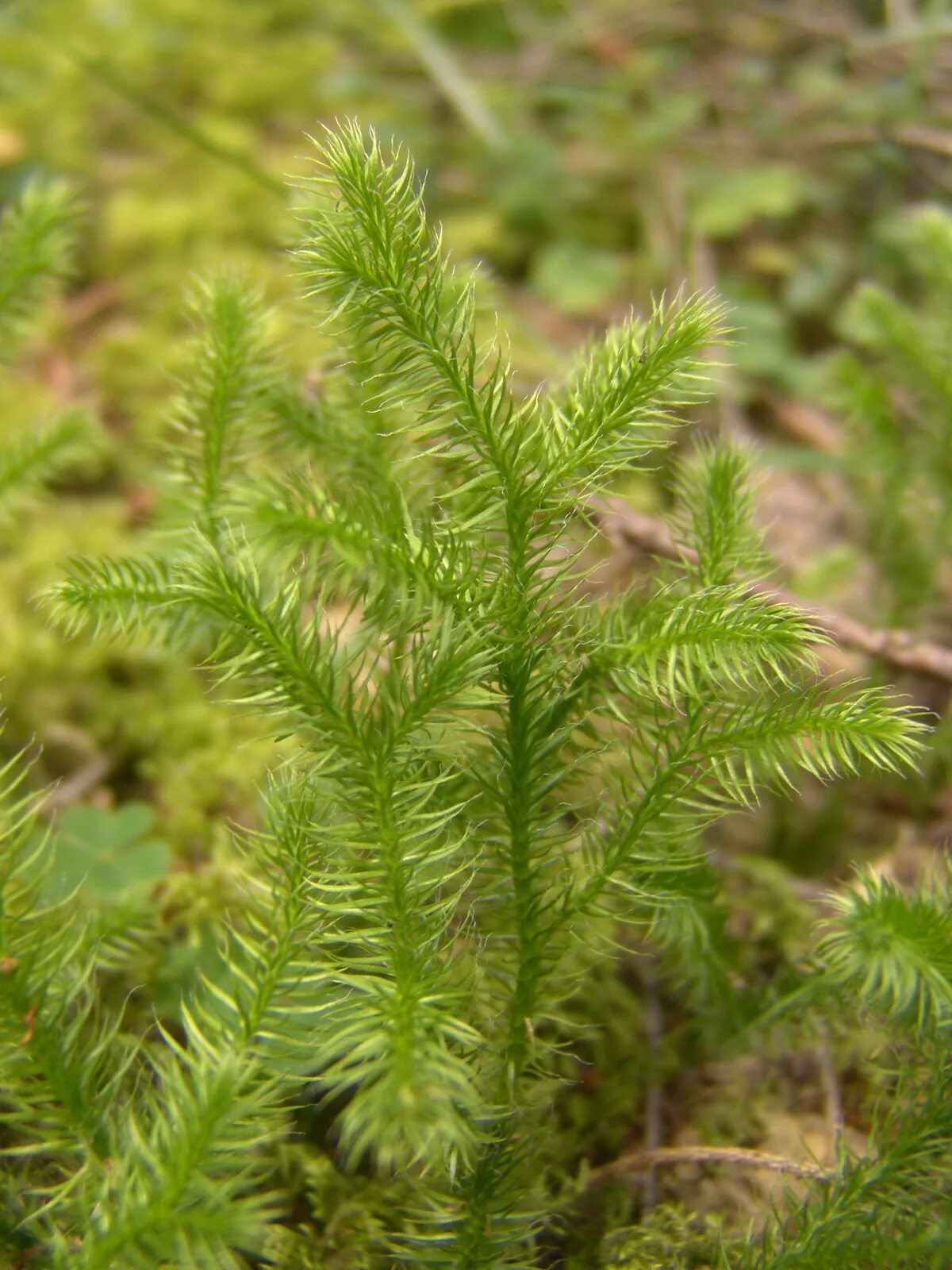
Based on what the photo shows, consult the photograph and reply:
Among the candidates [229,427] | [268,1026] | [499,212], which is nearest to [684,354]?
[229,427]

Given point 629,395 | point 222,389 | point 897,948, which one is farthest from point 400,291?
point 897,948

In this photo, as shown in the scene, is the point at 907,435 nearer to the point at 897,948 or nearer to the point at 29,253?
the point at 897,948

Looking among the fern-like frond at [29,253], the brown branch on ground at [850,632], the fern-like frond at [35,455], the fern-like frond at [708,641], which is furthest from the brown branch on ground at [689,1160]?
the fern-like frond at [29,253]

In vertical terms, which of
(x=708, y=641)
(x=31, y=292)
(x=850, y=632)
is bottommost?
(x=850, y=632)

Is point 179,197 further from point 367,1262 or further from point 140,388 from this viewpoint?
point 367,1262

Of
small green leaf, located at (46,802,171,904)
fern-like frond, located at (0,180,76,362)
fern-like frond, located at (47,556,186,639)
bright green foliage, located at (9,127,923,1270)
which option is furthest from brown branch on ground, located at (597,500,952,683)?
fern-like frond, located at (0,180,76,362)

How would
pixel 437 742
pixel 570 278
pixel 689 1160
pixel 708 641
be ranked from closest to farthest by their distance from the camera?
pixel 708 641 → pixel 437 742 → pixel 689 1160 → pixel 570 278

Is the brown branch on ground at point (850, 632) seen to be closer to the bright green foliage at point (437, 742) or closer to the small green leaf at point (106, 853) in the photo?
the bright green foliage at point (437, 742)
